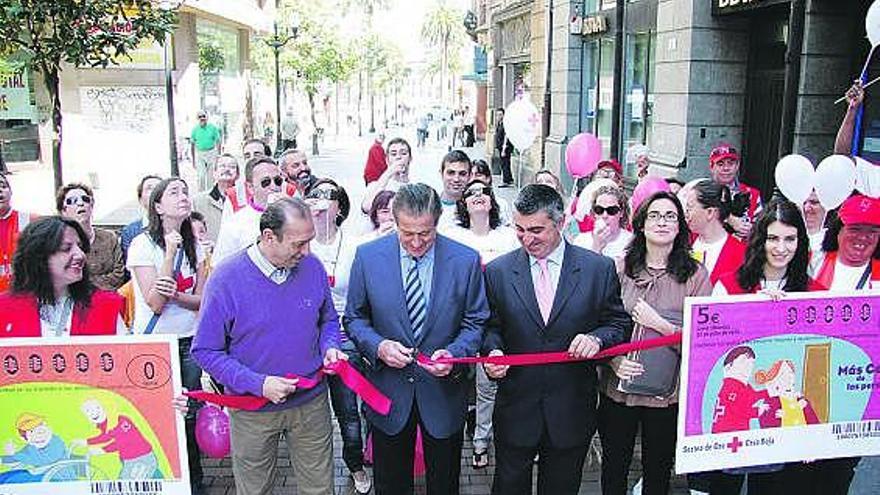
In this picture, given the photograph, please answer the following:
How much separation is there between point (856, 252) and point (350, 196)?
15484 millimetres

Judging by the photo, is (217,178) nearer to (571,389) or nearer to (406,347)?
(406,347)

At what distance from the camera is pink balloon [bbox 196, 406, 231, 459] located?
421cm

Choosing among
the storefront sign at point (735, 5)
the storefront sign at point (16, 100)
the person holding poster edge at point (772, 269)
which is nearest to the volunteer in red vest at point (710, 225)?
the person holding poster edge at point (772, 269)

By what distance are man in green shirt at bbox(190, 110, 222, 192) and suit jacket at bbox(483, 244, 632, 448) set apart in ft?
49.0

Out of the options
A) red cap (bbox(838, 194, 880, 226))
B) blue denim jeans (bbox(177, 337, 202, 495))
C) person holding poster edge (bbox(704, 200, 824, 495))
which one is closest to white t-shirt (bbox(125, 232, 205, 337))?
blue denim jeans (bbox(177, 337, 202, 495))

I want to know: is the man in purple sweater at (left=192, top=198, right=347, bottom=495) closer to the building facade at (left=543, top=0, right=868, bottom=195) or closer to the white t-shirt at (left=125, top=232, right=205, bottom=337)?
the white t-shirt at (left=125, top=232, right=205, bottom=337)

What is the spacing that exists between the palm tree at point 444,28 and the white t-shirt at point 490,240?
73.8 meters

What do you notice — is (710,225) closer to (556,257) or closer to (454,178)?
(556,257)

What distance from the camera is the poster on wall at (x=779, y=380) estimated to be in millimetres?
Result: 3760

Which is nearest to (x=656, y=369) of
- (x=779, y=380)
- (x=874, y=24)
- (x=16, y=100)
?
(x=779, y=380)

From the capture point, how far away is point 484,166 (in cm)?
631

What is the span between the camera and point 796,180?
534 cm

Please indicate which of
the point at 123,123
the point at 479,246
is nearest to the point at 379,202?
the point at 479,246

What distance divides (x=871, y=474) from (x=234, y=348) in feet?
12.3
